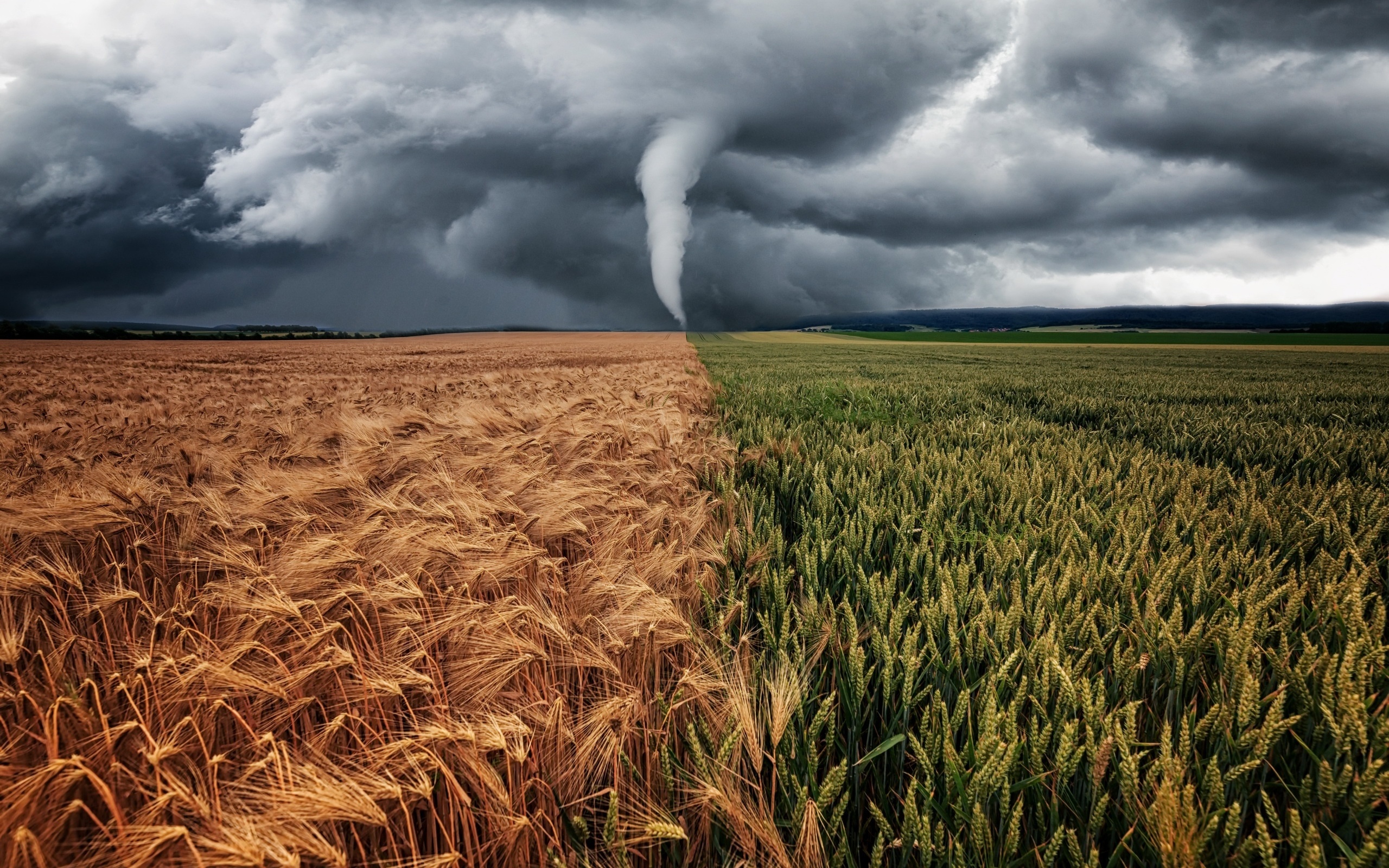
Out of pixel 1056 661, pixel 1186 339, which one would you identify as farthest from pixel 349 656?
pixel 1186 339

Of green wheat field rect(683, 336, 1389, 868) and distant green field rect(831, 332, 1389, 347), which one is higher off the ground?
distant green field rect(831, 332, 1389, 347)

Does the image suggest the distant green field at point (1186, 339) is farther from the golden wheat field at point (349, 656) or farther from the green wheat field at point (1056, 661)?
the golden wheat field at point (349, 656)

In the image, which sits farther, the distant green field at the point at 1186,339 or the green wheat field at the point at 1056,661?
the distant green field at the point at 1186,339

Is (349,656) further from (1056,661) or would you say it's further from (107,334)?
(107,334)

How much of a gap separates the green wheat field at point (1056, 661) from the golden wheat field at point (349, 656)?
27 cm

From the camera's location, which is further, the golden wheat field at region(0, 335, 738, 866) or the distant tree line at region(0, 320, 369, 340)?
the distant tree line at region(0, 320, 369, 340)

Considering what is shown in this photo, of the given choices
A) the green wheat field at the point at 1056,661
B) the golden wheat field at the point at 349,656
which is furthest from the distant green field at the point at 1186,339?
the golden wheat field at the point at 349,656

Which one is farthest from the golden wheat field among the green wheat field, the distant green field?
the distant green field

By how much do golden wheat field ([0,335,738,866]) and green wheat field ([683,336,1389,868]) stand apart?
273 mm

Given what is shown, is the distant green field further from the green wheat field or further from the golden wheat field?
the golden wheat field

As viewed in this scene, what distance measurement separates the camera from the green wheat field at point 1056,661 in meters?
1.07

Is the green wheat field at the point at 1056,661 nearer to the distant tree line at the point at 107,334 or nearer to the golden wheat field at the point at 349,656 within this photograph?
the golden wheat field at the point at 349,656

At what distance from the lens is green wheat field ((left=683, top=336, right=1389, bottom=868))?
3.51 feet

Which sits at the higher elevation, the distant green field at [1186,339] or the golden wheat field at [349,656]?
the distant green field at [1186,339]
